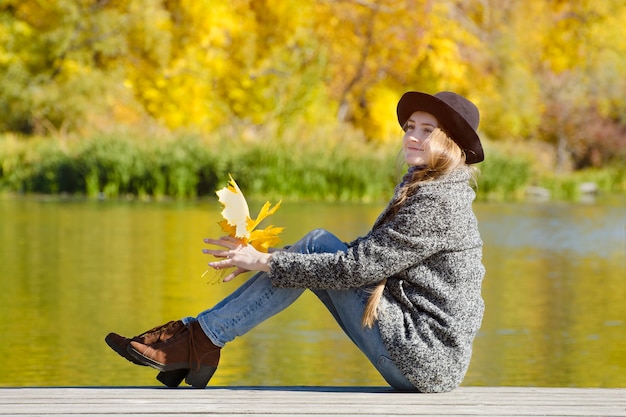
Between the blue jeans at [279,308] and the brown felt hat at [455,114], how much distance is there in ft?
1.51

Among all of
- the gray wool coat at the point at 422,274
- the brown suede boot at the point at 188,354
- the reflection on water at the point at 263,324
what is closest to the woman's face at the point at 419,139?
the gray wool coat at the point at 422,274

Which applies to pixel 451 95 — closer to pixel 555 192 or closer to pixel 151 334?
pixel 151 334

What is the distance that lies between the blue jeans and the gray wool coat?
0.07 meters

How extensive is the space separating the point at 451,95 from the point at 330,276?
0.64 m

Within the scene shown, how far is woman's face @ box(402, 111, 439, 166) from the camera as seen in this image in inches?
150

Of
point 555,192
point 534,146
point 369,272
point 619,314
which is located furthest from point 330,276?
point 534,146

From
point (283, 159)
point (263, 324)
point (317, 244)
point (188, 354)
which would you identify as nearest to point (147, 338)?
point (188, 354)

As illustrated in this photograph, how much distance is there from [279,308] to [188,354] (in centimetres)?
31

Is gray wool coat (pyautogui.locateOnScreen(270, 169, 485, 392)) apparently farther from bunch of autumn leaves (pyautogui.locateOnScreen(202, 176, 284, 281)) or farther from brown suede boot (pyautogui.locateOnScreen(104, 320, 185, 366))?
brown suede boot (pyautogui.locateOnScreen(104, 320, 185, 366))

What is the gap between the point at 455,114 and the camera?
3.76 metres

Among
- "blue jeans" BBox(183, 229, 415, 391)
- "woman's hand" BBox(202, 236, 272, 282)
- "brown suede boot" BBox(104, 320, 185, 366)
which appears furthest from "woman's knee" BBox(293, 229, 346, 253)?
"brown suede boot" BBox(104, 320, 185, 366)

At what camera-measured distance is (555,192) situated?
945 inches

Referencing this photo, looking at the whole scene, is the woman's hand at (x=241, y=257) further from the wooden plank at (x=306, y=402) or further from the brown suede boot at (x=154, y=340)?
the wooden plank at (x=306, y=402)

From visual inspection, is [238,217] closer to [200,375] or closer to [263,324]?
[200,375]
